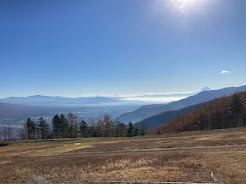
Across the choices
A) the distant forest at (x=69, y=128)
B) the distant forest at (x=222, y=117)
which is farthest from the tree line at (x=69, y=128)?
the distant forest at (x=222, y=117)

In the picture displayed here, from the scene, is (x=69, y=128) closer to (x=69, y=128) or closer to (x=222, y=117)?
(x=69, y=128)

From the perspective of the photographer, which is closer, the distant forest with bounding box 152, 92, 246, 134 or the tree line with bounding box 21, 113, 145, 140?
the distant forest with bounding box 152, 92, 246, 134

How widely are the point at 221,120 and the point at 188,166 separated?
269 ft

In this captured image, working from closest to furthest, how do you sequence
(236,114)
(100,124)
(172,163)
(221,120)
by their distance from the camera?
1. (172,163)
2. (236,114)
3. (221,120)
4. (100,124)

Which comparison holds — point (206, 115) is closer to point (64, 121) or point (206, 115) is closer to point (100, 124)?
point (100, 124)

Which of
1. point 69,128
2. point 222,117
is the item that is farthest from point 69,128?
point 222,117

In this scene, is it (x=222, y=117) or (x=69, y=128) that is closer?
(x=222, y=117)

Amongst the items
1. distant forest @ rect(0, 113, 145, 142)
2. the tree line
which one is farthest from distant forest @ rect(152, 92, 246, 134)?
distant forest @ rect(0, 113, 145, 142)

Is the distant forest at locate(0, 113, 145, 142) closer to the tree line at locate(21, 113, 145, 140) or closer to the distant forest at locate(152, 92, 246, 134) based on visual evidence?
the tree line at locate(21, 113, 145, 140)

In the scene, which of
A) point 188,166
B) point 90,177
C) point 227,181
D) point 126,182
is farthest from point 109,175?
point 227,181

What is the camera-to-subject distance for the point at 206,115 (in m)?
85.0

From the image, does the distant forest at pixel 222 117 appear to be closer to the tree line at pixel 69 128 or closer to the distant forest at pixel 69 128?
the tree line at pixel 69 128

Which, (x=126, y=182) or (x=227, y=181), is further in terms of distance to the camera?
(x=126, y=182)

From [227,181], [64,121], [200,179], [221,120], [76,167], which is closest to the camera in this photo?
[227,181]
